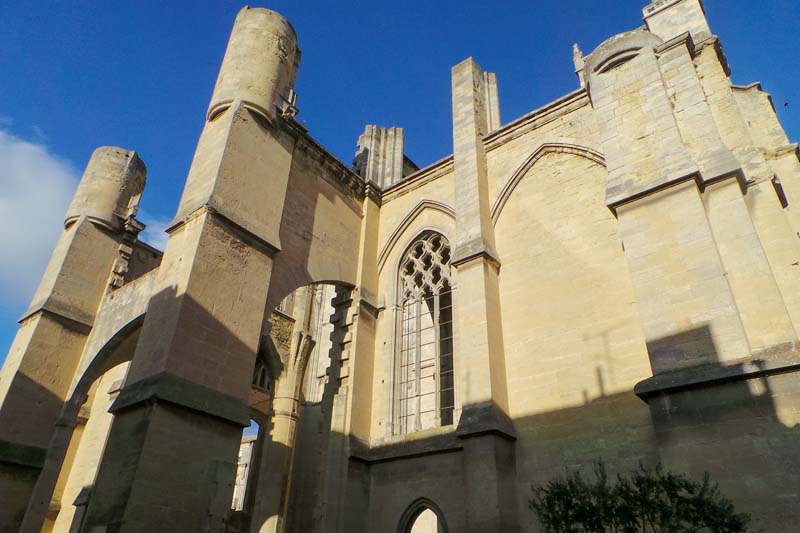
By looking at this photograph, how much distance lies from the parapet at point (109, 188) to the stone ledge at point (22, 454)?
4969 millimetres

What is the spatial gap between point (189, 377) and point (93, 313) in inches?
248

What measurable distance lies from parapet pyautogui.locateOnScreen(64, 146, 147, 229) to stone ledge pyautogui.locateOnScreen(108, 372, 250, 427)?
7.06 m

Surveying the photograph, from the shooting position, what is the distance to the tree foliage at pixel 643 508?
4355 mm

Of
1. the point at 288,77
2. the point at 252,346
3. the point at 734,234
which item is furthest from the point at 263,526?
the point at 734,234

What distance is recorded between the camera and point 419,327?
34.2 feet

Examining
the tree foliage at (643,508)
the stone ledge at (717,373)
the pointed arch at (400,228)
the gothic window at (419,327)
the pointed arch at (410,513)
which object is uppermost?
the pointed arch at (400,228)

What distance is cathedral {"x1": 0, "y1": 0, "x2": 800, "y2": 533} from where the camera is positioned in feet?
19.7

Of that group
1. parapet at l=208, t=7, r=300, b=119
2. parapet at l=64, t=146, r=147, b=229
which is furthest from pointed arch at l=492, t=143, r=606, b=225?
parapet at l=64, t=146, r=147, b=229

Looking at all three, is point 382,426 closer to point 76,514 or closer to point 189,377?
point 189,377

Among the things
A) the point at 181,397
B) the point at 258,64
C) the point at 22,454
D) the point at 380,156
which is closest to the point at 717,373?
the point at 181,397

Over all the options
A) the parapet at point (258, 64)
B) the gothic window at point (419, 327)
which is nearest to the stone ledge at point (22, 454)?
the gothic window at point (419, 327)

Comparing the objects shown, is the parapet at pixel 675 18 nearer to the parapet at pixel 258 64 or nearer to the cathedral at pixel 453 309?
the cathedral at pixel 453 309

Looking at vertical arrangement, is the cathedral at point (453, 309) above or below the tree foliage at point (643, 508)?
above

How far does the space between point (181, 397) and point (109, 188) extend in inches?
324
